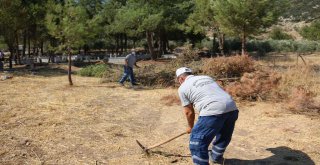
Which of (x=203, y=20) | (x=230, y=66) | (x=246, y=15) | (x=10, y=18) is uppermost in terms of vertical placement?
(x=203, y=20)

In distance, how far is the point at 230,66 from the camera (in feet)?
42.8

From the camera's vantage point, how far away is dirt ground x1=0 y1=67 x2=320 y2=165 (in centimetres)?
687

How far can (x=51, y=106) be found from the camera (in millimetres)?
11023

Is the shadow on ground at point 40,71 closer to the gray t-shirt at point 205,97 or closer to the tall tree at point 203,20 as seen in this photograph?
the tall tree at point 203,20

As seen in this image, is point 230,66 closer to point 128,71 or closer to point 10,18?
point 128,71

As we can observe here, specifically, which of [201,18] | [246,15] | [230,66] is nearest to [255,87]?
[230,66]

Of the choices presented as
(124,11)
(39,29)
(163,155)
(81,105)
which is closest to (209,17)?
(124,11)

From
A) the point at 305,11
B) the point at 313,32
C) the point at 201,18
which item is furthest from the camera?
the point at 305,11

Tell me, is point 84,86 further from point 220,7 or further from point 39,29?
point 39,29

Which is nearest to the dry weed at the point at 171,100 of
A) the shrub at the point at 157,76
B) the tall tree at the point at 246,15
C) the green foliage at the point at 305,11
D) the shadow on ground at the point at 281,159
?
the shrub at the point at 157,76

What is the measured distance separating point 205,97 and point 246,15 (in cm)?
1619

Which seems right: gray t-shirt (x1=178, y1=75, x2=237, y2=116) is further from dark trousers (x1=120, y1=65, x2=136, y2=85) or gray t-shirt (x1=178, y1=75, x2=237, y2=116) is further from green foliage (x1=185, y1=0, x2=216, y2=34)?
green foliage (x1=185, y1=0, x2=216, y2=34)

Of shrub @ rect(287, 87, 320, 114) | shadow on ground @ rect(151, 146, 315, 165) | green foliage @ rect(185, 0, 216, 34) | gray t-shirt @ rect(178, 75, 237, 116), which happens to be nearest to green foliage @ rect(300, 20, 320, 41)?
green foliage @ rect(185, 0, 216, 34)

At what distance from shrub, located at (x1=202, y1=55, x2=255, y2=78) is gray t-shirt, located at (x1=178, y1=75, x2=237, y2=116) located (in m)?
7.49
